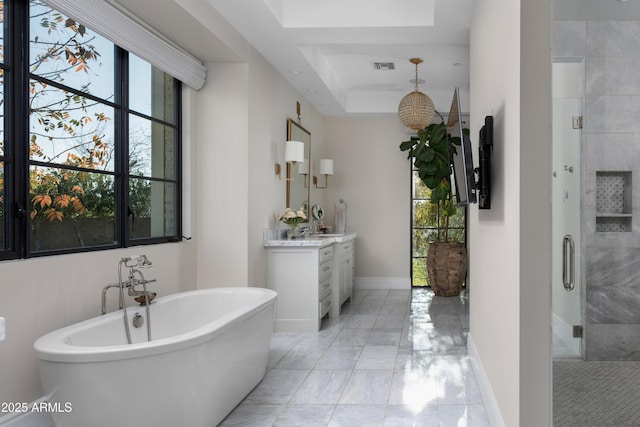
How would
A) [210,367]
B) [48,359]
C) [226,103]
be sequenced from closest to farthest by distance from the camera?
[48,359]
[210,367]
[226,103]

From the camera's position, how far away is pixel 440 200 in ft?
22.4

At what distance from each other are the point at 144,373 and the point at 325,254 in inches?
127

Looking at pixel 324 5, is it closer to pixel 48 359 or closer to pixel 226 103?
pixel 226 103

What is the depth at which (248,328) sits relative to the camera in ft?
10.4

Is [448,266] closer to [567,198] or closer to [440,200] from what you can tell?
[440,200]

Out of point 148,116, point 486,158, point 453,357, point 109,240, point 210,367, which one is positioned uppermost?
point 148,116

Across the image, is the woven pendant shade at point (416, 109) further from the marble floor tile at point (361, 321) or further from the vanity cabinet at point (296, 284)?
the marble floor tile at point (361, 321)

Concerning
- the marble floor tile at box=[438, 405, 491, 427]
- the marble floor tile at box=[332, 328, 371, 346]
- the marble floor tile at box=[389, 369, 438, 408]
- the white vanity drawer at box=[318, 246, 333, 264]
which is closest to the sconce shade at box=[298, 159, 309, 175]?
the white vanity drawer at box=[318, 246, 333, 264]

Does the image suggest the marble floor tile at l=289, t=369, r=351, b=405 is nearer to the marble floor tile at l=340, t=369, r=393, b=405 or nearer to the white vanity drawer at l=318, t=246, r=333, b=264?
the marble floor tile at l=340, t=369, r=393, b=405

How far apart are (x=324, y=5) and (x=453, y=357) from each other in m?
2.93

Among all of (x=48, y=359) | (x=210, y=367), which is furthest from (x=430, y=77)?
(x=48, y=359)

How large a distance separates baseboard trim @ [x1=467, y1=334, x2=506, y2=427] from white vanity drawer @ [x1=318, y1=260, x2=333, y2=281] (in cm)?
163

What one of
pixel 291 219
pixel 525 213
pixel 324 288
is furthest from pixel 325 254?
pixel 525 213

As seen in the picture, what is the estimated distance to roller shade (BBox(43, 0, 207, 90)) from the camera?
2.98 m
